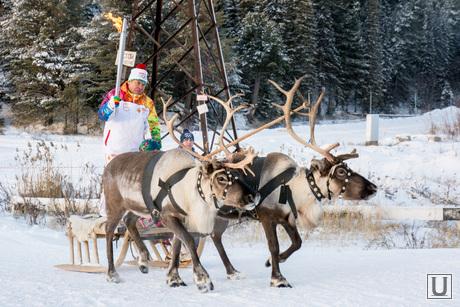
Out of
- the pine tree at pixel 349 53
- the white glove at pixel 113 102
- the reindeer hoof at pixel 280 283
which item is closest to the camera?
the reindeer hoof at pixel 280 283

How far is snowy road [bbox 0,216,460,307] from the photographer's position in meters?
3.69

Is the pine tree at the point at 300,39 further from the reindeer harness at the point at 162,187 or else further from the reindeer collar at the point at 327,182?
the reindeer harness at the point at 162,187

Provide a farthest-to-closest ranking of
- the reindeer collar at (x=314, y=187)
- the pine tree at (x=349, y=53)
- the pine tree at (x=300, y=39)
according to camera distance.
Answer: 1. the pine tree at (x=349, y=53)
2. the pine tree at (x=300, y=39)
3. the reindeer collar at (x=314, y=187)

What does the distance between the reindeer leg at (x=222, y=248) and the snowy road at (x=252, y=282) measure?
12 centimetres

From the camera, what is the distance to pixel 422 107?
48750 millimetres

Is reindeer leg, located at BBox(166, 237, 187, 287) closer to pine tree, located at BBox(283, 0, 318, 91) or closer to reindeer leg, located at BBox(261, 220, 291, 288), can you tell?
reindeer leg, located at BBox(261, 220, 291, 288)

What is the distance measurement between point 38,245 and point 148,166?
2.40m

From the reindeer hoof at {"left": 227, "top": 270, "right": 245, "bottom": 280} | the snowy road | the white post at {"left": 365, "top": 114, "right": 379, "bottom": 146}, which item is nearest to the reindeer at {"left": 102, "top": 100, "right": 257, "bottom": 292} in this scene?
the snowy road

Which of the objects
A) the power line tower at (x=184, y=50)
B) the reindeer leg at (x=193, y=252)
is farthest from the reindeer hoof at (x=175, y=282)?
the power line tower at (x=184, y=50)

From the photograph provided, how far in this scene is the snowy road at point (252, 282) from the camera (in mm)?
3693

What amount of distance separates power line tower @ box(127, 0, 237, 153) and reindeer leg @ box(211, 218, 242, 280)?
206 cm

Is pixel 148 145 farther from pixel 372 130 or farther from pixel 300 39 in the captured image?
pixel 300 39

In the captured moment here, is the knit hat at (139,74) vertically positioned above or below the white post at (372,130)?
above

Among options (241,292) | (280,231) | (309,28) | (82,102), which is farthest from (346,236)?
(309,28)
